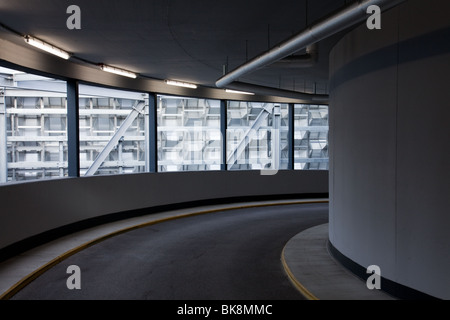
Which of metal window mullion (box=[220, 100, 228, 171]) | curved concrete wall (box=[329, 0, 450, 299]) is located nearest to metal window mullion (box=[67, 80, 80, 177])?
metal window mullion (box=[220, 100, 228, 171])

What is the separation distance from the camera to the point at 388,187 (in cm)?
484

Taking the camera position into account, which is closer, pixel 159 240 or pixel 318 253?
pixel 318 253

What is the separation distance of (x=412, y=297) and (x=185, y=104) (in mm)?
18621

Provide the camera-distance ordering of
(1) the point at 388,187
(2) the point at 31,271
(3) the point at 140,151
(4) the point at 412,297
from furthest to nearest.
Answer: (3) the point at 140,151 < (2) the point at 31,271 < (1) the point at 388,187 < (4) the point at 412,297

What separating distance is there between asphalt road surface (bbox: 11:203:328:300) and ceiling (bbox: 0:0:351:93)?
11.9 ft

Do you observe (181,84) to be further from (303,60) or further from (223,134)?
(303,60)

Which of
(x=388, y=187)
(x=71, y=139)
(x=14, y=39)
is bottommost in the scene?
(x=388, y=187)

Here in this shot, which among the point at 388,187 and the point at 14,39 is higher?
the point at 14,39

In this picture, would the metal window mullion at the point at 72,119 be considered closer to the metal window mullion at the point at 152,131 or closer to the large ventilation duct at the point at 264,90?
the metal window mullion at the point at 152,131

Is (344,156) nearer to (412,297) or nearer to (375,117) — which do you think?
(375,117)

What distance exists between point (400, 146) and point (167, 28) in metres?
4.03

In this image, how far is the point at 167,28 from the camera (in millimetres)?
6387

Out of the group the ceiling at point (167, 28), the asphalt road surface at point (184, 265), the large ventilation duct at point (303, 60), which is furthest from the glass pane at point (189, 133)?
the large ventilation duct at point (303, 60)

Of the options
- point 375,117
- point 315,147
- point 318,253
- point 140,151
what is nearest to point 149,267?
point 318,253
